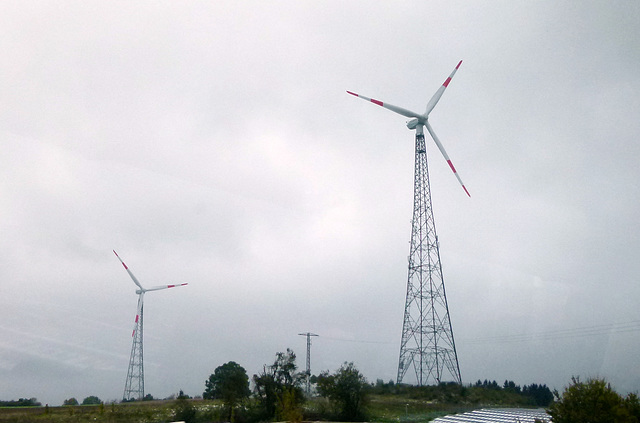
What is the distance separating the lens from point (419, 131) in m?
55.6

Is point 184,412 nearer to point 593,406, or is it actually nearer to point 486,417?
point 486,417

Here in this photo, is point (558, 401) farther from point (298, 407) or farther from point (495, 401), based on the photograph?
point (495, 401)

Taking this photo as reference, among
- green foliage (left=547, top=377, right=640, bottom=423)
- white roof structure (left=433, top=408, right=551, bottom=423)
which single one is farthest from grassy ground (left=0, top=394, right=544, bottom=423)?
green foliage (left=547, top=377, right=640, bottom=423)

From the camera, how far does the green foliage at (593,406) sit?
78.4 ft

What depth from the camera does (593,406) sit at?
24.2 meters

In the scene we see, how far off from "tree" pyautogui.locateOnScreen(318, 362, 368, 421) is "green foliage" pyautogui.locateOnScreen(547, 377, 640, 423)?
80.0ft

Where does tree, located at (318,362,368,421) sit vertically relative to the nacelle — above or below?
below

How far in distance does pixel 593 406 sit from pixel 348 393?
27.3 meters

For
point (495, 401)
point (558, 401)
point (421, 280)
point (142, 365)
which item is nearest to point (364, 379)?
point (421, 280)

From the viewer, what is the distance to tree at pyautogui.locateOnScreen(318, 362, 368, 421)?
47562mm

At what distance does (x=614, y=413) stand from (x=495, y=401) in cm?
3761

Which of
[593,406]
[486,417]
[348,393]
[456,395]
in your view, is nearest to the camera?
[593,406]

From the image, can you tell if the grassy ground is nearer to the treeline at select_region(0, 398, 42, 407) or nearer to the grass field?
the grass field

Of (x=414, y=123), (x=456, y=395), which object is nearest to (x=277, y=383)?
(x=456, y=395)
